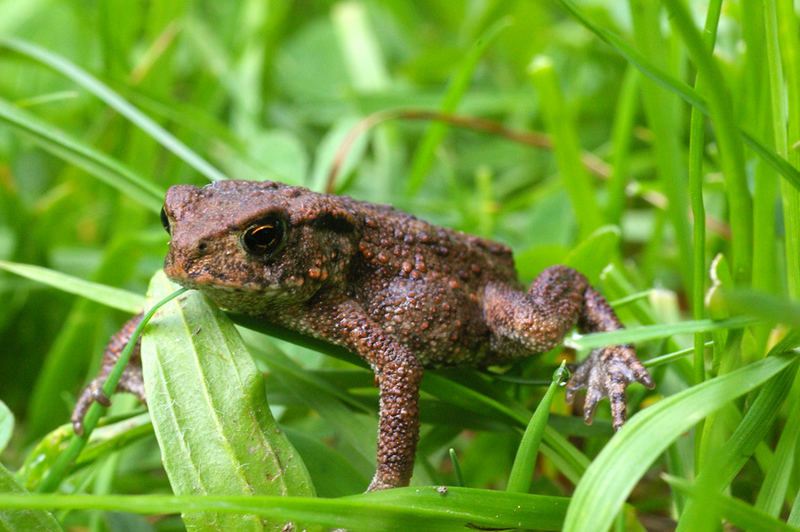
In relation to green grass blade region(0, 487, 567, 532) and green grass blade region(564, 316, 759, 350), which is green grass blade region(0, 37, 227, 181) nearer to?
green grass blade region(0, 487, 567, 532)

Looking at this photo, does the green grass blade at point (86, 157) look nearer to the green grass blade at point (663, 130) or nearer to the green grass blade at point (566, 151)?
the green grass blade at point (566, 151)

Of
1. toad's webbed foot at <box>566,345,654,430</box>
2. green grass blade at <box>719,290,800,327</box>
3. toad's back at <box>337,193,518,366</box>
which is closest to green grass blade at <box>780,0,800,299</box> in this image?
toad's webbed foot at <box>566,345,654,430</box>

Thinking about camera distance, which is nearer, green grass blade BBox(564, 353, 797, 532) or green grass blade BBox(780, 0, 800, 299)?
green grass blade BBox(564, 353, 797, 532)

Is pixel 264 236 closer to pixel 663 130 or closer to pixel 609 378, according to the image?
pixel 609 378

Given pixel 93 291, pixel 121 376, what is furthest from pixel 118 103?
pixel 121 376

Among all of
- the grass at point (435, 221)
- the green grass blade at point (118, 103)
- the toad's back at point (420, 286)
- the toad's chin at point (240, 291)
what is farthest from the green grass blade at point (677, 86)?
the green grass blade at point (118, 103)

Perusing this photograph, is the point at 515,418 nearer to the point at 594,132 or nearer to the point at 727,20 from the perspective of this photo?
the point at 727,20

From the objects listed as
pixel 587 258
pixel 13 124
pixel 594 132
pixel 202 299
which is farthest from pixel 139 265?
pixel 594 132
